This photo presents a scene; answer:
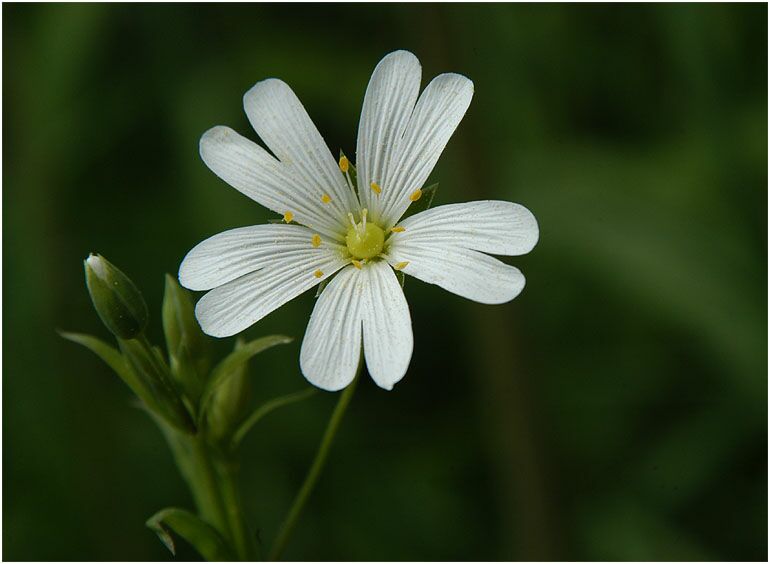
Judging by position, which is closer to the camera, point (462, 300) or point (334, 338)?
point (334, 338)

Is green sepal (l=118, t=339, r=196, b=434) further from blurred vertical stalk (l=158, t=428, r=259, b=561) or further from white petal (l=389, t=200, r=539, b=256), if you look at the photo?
white petal (l=389, t=200, r=539, b=256)

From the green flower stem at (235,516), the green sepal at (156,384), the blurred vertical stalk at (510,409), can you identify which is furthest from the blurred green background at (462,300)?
the green sepal at (156,384)

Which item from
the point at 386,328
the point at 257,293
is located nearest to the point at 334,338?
the point at 386,328

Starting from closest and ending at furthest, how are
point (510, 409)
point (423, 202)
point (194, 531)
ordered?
A: point (194, 531)
point (423, 202)
point (510, 409)

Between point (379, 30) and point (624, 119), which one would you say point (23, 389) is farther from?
point (624, 119)

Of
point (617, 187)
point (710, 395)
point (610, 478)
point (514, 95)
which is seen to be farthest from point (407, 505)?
point (514, 95)

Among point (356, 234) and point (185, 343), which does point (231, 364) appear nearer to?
point (185, 343)
